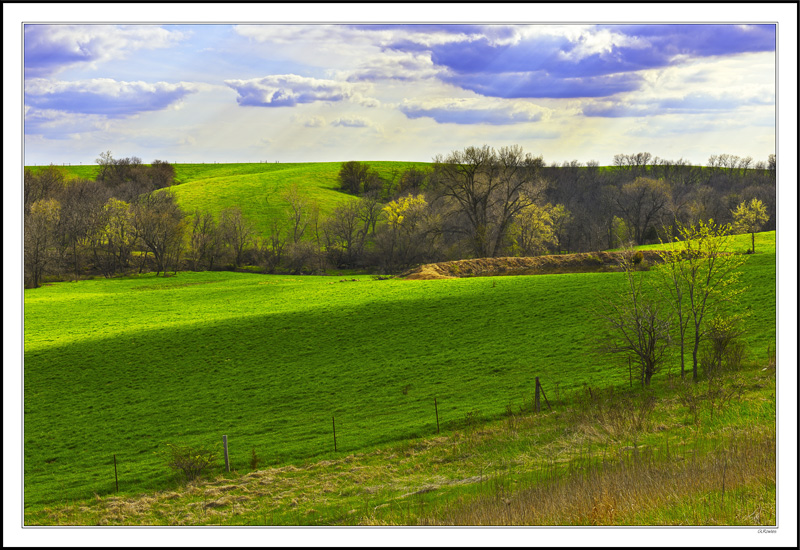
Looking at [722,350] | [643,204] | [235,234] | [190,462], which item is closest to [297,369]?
[190,462]

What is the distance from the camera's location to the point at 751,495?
1034 cm

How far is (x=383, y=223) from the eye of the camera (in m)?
96.5

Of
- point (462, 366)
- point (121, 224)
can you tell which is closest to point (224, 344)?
point (462, 366)

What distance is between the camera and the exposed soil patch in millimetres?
65500

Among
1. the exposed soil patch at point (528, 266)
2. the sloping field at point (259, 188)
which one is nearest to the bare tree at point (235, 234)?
the sloping field at point (259, 188)

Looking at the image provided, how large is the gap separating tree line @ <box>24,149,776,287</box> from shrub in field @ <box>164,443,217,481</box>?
56580 millimetres

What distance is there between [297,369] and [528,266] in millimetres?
42968

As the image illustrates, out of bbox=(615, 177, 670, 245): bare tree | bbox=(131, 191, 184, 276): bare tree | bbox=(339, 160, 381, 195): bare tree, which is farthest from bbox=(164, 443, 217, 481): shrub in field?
bbox=(339, 160, 381, 195): bare tree

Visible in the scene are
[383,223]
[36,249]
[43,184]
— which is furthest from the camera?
[43,184]

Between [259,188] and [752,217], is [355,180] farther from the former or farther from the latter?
[752,217]

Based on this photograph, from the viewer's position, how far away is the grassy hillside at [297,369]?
23266 millimetres

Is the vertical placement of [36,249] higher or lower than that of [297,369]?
higher

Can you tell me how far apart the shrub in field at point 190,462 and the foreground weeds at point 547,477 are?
2.16ft

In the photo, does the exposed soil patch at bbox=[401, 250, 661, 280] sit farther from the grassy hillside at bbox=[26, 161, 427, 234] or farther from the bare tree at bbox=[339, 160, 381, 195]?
the bare tree at bbox=[339, 160, 381, 195]
